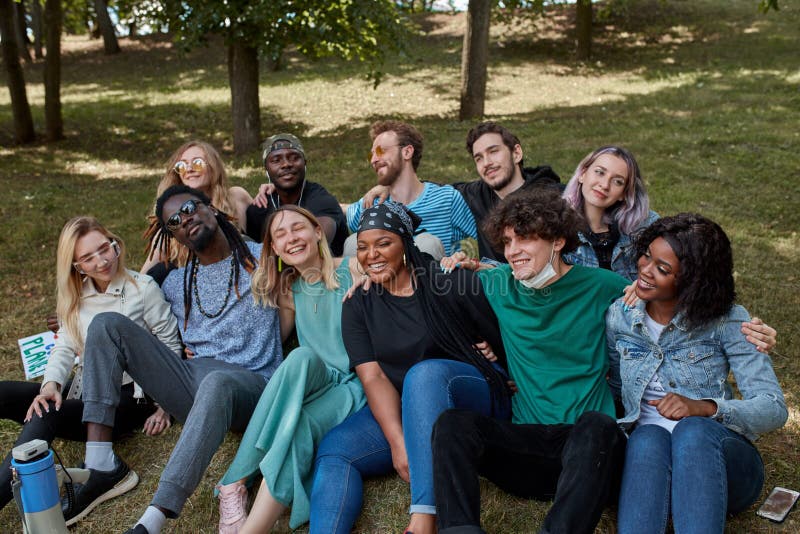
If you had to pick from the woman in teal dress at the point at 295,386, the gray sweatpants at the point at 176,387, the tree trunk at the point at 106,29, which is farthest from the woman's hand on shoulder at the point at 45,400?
the tree trunk at the point at 106,29

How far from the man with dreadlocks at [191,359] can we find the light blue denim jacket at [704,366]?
2052mm

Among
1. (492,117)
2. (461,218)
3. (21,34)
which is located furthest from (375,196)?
(21,34)

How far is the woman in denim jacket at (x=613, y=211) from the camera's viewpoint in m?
4.28

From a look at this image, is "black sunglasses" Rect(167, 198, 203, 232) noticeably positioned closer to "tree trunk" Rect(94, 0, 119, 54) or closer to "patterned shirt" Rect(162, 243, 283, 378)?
"patterned shirt" Rect(162, 243, 283, 378)

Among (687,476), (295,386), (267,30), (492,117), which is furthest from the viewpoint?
(492,117)

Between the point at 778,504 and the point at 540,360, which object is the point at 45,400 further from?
the point at 778,504

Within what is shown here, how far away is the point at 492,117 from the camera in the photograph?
13.8 meters

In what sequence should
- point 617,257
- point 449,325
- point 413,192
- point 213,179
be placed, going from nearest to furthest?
point 449,325 → point 617,257 → point 413,192 → point 213,179

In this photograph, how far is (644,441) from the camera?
2.99m

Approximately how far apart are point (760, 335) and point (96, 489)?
11.5 ft

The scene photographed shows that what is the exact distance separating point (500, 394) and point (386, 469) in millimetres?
767

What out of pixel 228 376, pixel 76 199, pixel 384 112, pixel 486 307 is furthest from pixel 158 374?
pixel 384 112

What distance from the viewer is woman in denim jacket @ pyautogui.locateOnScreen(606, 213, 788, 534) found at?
2.80m

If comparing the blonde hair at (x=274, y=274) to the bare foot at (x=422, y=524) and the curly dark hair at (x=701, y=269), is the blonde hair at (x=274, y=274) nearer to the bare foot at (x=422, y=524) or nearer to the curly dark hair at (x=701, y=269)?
the bare foot at (x=422, y=524)
